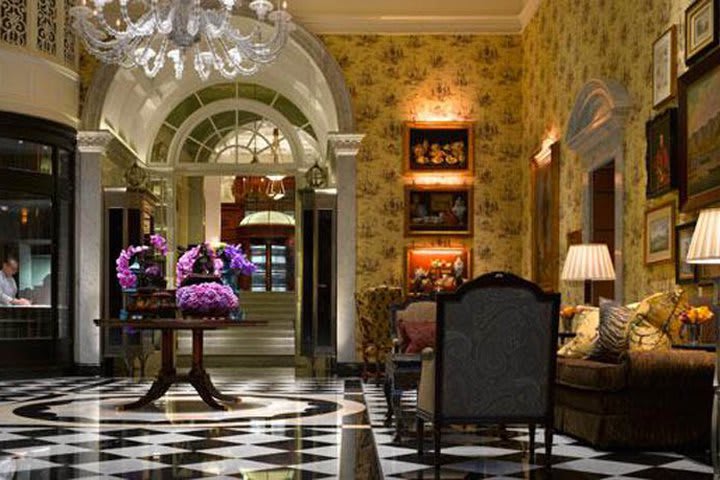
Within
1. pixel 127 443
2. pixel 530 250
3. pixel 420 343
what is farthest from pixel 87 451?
pixel 530 250

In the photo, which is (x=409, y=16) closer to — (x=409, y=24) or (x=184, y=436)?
(x=409, y=24)

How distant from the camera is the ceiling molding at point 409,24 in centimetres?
1295

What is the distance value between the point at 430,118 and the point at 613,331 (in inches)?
Answer: 283

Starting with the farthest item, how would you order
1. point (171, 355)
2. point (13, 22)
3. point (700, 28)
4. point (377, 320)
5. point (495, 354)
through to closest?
point (13, 22), point (377, 320), point (171, 355), point (700, 28), point (495, 354)

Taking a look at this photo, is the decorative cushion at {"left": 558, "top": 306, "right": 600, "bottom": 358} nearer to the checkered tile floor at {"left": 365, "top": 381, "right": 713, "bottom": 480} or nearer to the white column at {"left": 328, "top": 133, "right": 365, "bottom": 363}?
the checkered tile floor at {"left": 365, "top": 381, "right": 713, "bottom": 480}

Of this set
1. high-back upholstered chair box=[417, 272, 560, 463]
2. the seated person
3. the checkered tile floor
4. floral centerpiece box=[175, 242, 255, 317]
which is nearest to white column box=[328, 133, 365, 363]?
the seated person

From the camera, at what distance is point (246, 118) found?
15.5 metres

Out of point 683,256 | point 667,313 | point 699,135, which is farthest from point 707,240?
point 683,256

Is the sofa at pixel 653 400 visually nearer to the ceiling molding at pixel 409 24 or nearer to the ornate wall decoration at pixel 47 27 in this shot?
the ceiling molding at pixel 409 24

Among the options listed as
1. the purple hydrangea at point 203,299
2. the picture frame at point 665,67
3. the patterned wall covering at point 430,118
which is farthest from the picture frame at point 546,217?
the purple hydrangea at point 203,299

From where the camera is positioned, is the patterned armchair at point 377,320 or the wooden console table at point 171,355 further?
the patterned armchair at point 377,320

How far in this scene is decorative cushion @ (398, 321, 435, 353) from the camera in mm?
7875

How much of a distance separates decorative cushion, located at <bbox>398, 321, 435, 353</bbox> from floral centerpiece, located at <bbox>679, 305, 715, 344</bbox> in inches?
88.3

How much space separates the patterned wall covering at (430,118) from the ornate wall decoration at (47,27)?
3.14 m
